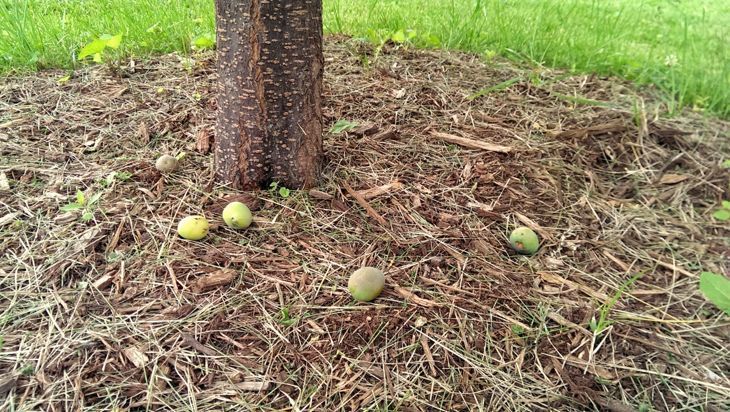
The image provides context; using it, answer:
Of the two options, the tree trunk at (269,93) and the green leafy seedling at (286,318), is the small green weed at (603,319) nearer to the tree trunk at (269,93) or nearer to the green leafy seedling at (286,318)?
the green leafy seedling at (286,318)

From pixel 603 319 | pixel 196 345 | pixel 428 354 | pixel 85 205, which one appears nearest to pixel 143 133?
pixel 85 205

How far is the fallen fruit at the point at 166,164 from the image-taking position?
2.10m

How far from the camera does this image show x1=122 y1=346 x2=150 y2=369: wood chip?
56.5 inches

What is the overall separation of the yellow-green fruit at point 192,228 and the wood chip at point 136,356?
0.46 meters

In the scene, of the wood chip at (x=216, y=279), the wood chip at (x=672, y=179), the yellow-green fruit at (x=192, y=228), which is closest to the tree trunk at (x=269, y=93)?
the yellow-green fruit at (x=192, y=228)

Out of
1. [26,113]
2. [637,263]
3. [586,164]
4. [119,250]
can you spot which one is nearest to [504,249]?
[637,263]

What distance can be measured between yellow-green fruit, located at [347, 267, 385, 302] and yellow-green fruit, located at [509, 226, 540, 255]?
601 mm

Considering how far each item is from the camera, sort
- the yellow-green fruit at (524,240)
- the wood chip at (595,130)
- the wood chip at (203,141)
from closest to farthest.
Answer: the yellow-green fruit at (524,240) < the wood chip at (203,141) < the wood chip at (595,130)

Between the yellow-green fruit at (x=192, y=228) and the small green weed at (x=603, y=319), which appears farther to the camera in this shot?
the yellow-green fruit at (x=192, y=228)

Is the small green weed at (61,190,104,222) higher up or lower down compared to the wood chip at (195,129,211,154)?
lower down

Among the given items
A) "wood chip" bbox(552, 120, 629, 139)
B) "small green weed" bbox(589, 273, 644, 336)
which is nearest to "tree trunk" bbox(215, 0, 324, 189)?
"small green weed" bbox(589, 273, 644, 336)

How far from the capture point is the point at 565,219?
83.0 inches

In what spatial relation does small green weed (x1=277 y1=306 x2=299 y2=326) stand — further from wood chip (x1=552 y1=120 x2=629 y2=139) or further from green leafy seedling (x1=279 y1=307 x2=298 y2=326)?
wood chip (x1=552 y1=120 x2=629 y2=139)

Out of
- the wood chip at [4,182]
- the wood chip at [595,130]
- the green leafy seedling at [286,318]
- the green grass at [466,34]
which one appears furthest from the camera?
the green grass at [466,34]
